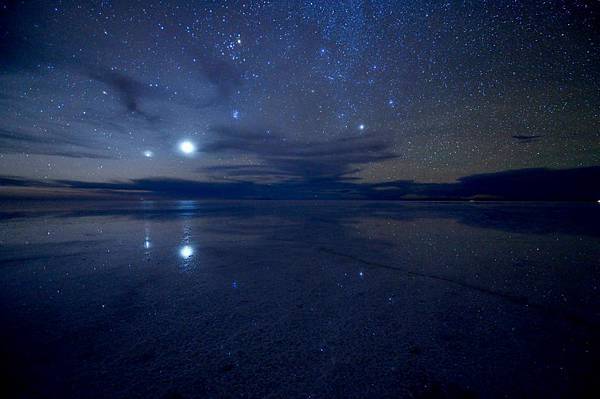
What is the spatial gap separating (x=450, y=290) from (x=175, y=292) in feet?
13.1

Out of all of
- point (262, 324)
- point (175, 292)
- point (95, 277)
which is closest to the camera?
point (262, 324)

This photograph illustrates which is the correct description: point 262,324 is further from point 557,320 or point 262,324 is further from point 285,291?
point 557,320

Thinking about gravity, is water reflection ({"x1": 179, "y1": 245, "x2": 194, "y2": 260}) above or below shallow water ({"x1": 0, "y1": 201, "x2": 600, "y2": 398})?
above

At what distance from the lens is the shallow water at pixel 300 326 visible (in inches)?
69.5

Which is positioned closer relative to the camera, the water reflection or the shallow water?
the shallow water

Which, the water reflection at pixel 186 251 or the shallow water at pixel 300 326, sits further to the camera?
the water reflection at pixel 186 251

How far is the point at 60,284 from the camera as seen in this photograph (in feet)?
A: 11.9

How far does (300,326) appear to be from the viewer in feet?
8.20

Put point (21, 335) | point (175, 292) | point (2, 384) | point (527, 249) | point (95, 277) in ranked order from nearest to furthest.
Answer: point (2, 384), point (21, 335), point (175, 292), point (95, 277), point (527, 249)

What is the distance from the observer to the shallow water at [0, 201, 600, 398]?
177 cm

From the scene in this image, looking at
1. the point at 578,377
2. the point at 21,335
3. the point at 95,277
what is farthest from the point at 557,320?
the point at 95,277

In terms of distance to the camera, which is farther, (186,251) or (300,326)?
(186,251)

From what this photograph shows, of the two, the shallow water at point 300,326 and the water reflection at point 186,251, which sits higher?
the water reflection at point 186,251

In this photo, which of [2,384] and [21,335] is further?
[21,335]
